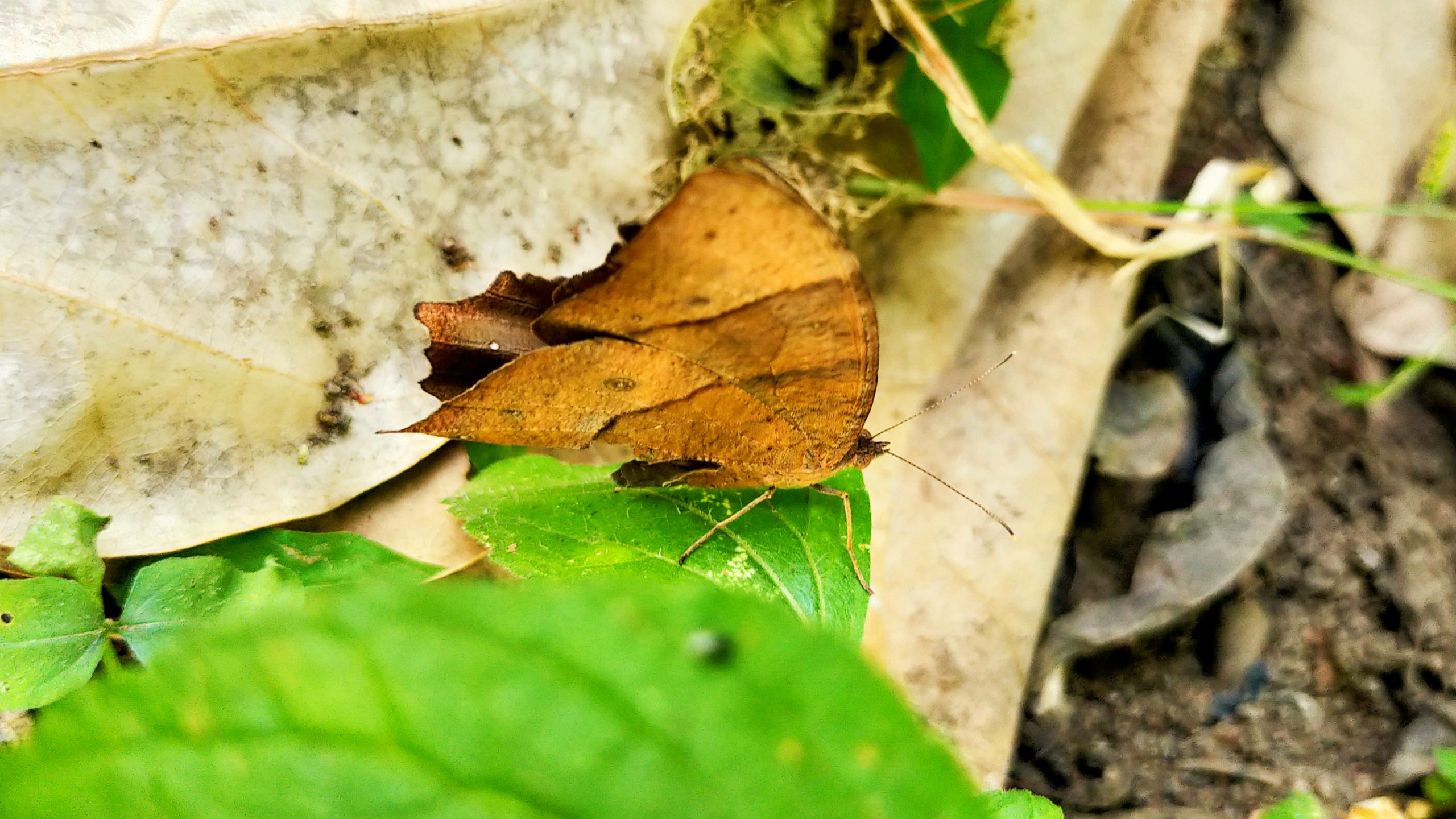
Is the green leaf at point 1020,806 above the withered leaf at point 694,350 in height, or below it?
below

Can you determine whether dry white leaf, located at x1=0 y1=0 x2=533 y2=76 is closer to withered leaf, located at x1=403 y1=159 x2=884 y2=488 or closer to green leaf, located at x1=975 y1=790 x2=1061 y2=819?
withered leaf, located at x1=403 y1=159 x2=884 y2=488

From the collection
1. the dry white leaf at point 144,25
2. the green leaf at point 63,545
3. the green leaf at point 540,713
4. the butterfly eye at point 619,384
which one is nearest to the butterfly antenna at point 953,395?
the butterfly eye at point 619,384

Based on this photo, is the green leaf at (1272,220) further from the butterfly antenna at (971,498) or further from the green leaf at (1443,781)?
the green leaf at (1443,781)

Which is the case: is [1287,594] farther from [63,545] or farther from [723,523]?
[63,545]

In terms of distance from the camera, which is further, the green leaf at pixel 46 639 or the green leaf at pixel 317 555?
the green leaf at pixel 317 555

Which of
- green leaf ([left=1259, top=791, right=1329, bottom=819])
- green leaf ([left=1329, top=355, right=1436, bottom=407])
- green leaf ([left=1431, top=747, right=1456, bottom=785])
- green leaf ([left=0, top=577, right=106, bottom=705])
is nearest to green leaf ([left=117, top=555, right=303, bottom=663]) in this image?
green leaf ([left=0, top=577, right=106, bottom=705])

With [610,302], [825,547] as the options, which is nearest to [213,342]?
[610,302]

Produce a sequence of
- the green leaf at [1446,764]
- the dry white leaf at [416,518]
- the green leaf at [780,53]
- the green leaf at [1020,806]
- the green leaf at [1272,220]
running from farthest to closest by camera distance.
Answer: the green leaf at [1272,220] < the green leaf at [1446,764] < the green leaf at [780,53] < the dry white leaf at [416,518] < the green leaf at [1020,806]

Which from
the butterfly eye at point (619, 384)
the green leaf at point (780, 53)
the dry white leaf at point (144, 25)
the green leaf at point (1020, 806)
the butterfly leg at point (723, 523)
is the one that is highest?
the dry white leaf at point (144, 25)
